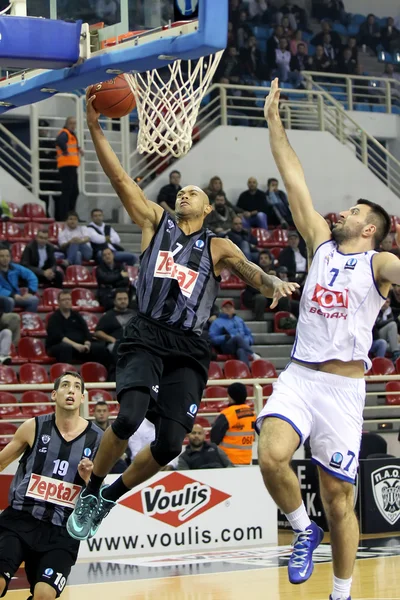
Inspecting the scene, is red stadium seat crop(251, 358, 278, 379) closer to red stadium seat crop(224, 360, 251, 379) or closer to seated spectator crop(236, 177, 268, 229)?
red stadium seat crop(224, 360, 251, 379)

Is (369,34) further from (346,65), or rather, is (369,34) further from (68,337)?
(68,337)

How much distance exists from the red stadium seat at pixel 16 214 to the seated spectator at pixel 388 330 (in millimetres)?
5866

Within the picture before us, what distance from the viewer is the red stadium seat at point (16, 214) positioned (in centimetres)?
1774

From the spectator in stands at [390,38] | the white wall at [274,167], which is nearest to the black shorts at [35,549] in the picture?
the white wall at [274,167]

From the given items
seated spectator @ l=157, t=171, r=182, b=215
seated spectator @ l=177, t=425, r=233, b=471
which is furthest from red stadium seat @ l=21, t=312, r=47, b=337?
seated spectator @ l=177, t=425, r=233, b=471

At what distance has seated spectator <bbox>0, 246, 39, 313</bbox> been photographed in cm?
1531

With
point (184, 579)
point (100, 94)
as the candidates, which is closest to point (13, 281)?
point (184, 579)

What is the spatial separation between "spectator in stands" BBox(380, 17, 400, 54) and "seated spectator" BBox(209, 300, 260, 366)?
12.6 meters

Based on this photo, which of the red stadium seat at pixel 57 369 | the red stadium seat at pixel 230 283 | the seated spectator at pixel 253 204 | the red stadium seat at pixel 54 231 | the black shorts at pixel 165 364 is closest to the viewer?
the black shorts at pixel 165 364

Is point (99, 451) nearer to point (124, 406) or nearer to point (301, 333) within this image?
point (124, 406)

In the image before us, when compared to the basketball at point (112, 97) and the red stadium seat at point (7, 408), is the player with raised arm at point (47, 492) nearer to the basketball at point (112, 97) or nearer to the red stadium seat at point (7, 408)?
the basketball at point (112, 97)

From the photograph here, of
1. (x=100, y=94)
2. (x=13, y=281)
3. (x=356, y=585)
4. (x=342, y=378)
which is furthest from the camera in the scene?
(x=13, y=281)

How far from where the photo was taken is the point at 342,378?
6.55 m

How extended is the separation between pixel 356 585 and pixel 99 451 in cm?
422
